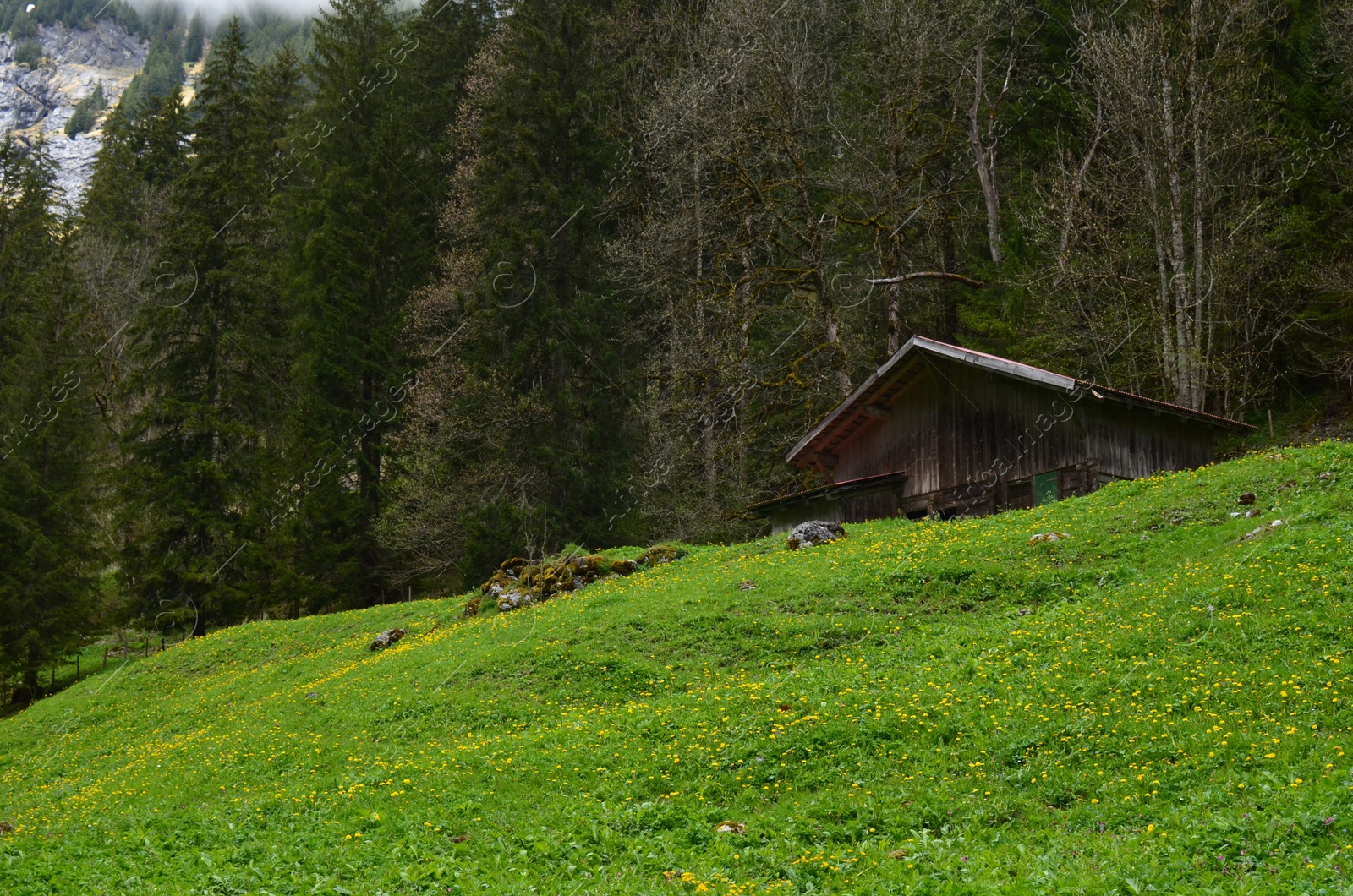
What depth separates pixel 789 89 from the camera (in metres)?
40.4

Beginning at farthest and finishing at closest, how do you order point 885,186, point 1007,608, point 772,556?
point 885,186
point 772,556
point 1007,608

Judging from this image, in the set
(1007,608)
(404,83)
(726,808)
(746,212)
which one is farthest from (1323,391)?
(404,83)

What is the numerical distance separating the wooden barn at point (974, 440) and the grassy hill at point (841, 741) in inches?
125

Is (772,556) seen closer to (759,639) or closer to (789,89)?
(759,639)

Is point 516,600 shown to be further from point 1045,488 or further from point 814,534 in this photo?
point 1045,488

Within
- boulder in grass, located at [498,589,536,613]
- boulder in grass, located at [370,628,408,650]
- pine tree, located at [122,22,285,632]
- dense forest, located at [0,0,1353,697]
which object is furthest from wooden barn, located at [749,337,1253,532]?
pine tree, located at [122,22,285,632]

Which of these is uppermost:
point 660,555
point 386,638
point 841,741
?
point 660,555

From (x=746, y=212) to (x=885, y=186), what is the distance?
6.41m

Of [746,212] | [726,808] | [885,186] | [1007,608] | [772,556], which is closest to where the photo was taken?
[726,808]

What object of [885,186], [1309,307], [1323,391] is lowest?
[1323,391]

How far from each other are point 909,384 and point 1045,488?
17.4 feet

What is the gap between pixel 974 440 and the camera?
2834 centimetres

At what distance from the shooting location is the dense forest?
35.0 meters

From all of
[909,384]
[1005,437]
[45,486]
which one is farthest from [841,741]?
[45,486]
